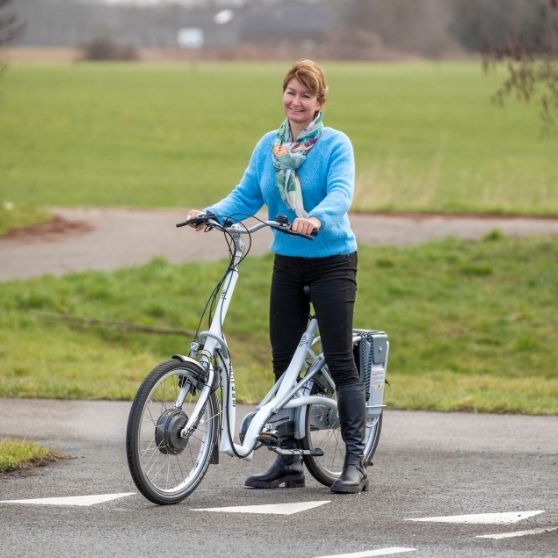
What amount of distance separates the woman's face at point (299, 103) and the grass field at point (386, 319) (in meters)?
4.45

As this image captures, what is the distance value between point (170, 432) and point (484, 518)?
1415mm

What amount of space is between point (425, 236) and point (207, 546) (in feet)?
48.2

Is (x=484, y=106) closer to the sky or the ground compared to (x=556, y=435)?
closer to the sky

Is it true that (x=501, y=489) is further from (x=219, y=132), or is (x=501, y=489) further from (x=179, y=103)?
(x=179, y=103)

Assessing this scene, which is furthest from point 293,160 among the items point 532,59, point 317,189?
point 532,59

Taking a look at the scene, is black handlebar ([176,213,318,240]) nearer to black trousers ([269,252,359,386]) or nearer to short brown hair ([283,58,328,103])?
black trousers ([269,252,359,386])

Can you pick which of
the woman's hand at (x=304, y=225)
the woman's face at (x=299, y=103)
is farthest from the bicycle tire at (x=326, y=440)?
the woman's face at (x=299, y=103)

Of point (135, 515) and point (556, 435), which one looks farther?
point (556, 435)

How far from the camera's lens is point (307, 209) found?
668 cm

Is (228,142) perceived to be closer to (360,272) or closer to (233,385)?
(360,272)

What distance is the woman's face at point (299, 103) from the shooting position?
6.57 metres

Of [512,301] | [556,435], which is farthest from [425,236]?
[556,435]

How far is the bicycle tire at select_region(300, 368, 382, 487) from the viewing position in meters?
7.00

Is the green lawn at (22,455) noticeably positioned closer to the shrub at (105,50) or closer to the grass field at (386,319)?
the grass field at (386,319)
